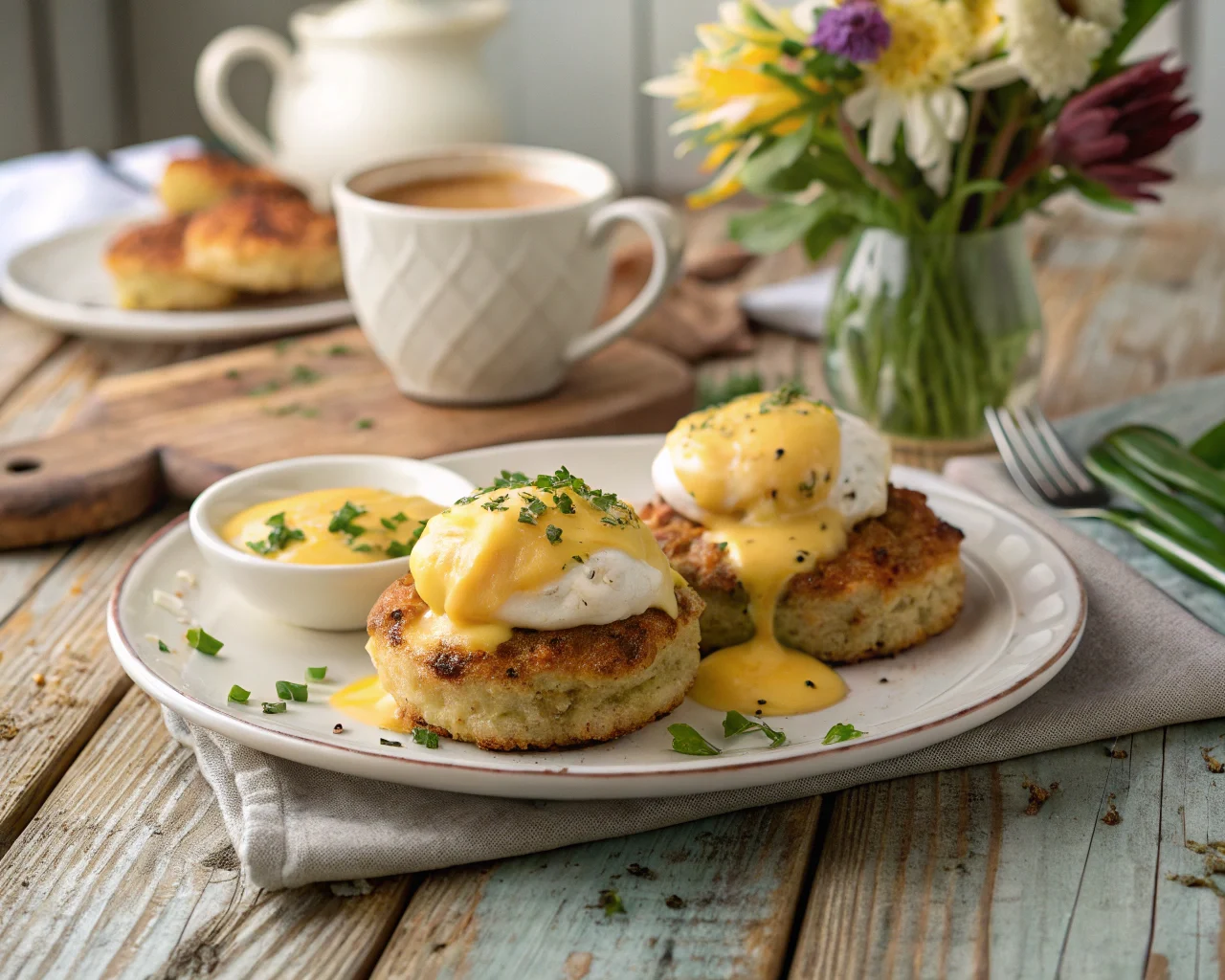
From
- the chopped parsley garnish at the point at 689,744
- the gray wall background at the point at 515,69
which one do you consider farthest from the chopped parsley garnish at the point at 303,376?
the gray wall background at the point at 515,69

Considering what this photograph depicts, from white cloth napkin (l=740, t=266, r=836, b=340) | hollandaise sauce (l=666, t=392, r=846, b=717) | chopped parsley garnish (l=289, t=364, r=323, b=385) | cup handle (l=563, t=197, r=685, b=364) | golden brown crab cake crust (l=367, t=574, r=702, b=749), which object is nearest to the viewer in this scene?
golden brown crab cake crust (l=367, t=574, r=702, b=749)

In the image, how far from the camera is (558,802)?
1897mm

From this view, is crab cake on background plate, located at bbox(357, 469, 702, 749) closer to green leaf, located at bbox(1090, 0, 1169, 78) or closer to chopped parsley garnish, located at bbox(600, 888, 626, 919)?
chopped parsley garnish, located at bbox(600, 888, 626, 919)

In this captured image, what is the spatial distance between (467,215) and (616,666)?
1.54m

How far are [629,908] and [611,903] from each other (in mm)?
23

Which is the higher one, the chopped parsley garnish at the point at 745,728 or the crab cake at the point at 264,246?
the crab cake at the point at 264,246

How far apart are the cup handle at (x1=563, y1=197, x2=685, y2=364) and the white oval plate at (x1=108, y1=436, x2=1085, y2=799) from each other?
70cm

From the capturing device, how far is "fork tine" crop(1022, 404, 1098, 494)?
286cm

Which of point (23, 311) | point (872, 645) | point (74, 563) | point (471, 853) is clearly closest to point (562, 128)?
point (23, 311)

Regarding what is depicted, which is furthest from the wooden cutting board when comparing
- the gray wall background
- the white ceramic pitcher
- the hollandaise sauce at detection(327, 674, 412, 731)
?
the gray wall background

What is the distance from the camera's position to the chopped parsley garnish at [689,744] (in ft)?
6.25

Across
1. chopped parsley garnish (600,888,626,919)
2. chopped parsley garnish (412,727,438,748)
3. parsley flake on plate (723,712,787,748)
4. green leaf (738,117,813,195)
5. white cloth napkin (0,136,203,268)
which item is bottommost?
chopped parsley garnish (600,888,626,919)

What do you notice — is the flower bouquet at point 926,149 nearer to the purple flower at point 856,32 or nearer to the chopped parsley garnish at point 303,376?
the purple flower at point 856,32

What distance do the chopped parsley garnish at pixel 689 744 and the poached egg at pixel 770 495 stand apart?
0.16 metres
